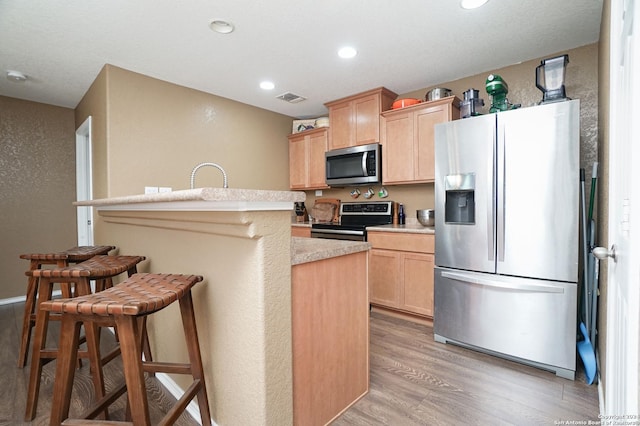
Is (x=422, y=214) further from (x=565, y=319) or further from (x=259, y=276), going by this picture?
(x=259, y=276)

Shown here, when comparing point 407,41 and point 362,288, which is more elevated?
point 407,41

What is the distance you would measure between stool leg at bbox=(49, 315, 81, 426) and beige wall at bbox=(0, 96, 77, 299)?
12.1ft

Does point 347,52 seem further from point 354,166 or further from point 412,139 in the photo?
point 354,166

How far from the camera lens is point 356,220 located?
151 inches

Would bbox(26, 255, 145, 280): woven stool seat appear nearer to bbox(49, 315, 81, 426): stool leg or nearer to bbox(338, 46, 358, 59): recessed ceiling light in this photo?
bbox(49, 315, 81, 426): stool leg

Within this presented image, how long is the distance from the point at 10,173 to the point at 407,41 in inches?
183

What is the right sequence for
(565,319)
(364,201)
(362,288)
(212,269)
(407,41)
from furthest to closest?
(364,201), (407,41), (565,319), (362,288), (212,269)

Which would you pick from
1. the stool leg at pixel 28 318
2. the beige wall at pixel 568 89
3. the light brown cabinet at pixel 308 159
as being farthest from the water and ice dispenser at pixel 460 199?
the stool leg at pixel 28 318

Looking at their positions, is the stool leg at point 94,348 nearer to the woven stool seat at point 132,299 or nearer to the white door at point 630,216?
the woven stool seat at point 132,299

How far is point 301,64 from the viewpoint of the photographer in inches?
109

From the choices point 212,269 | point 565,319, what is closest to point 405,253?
point 565,319

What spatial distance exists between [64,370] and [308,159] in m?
3.52

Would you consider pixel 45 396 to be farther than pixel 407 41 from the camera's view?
No

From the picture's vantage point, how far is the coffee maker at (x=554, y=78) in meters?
2.04
